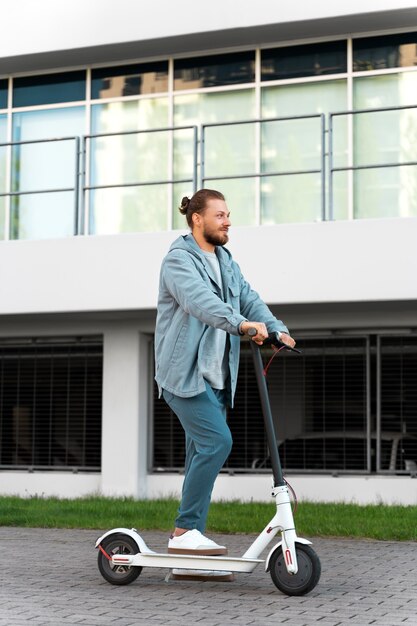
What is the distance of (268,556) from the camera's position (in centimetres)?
577

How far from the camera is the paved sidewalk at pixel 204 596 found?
5176mm

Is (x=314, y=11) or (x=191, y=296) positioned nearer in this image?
(x=191, y=296)

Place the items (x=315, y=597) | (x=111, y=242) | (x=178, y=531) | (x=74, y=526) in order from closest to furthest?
(x=315, y=597), (x=178, y=531), (x=74, y=526), (x=111, y=242)

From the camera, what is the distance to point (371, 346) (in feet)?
44.4

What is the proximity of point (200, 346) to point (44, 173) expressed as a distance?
9.11 m

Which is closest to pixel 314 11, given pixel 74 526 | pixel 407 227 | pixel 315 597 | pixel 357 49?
pixel 357 49

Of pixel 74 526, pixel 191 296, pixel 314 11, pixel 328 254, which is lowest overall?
pixel 74 526

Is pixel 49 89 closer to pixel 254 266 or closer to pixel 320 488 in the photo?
pixel 254 266

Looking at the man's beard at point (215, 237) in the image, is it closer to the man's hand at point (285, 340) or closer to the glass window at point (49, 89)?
the man's hand at point (285, 340)

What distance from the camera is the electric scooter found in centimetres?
571

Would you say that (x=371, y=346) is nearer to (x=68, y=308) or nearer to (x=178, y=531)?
(x=68, y=308)

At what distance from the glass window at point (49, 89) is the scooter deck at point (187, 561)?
1005 cm

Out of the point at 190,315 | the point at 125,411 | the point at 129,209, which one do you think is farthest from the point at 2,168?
the point at 190,315

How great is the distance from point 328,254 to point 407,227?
85 centimetres
